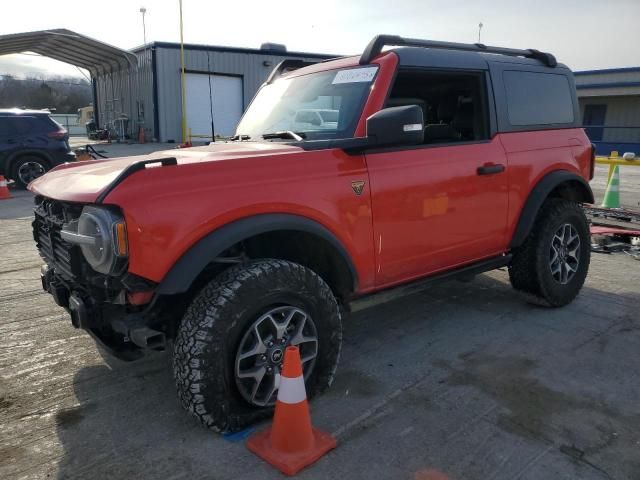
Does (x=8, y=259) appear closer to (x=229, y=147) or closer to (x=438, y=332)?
(x=229, y=147)

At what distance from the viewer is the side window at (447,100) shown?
394 cm

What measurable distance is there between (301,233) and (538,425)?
5.41ft

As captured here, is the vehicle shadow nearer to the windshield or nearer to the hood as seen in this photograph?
the hood

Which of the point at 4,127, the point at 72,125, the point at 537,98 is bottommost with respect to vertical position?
the point at 4,127

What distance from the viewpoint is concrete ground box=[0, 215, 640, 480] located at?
2.49m

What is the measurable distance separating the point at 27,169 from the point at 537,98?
37.2 feet

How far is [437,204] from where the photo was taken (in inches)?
137

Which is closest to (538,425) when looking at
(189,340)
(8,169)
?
Result: (189,340)

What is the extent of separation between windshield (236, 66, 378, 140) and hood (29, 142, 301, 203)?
32 centimetres

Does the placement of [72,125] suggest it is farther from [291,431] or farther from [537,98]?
[291,431]

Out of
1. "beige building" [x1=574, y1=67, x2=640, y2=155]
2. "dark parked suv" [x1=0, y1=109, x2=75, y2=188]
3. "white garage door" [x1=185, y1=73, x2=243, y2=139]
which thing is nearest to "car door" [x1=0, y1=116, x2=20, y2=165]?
"dark parked suv" [x1=0, y1=109, x2=75, y2=188]

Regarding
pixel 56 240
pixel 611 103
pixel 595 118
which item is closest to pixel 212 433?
pixel 56 240

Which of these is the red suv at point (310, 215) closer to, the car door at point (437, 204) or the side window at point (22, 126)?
the car door at point (437, 204)

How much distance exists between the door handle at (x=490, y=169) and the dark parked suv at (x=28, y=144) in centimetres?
1097
